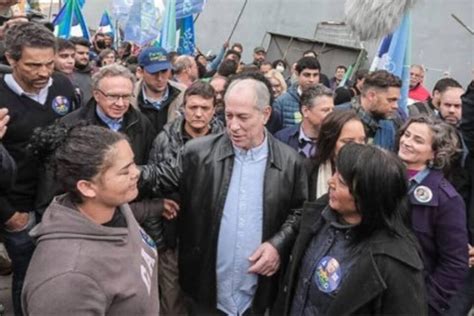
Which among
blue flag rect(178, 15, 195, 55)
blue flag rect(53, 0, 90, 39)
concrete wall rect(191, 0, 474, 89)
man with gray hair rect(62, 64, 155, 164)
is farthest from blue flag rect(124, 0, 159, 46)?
man with gray hair rect(62, 64, 155, 164)

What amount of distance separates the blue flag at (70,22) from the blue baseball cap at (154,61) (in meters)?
4.55

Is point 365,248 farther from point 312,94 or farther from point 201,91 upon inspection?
point 312,94

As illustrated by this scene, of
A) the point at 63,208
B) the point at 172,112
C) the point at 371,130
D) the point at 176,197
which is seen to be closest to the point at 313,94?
the point at 371,130

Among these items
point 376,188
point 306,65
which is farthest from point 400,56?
point 376,188

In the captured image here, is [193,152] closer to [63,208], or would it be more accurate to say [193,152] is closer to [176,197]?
[176,197]

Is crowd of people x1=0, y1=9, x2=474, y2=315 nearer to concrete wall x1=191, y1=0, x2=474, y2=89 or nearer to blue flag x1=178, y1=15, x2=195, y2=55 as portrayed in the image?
blue flag x1=178, y1=15, x2=195, y2=55

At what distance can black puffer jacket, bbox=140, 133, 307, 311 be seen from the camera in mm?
2594

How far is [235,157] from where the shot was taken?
263 centimetres

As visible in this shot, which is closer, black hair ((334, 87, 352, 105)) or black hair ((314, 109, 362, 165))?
black hair ((314, 109, 362, 165))

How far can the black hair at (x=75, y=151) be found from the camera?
176 cm

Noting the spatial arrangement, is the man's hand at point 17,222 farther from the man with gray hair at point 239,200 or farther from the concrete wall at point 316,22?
the concrete wall at point 316,22

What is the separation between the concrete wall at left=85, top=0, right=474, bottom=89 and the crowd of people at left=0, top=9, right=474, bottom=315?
6.33m

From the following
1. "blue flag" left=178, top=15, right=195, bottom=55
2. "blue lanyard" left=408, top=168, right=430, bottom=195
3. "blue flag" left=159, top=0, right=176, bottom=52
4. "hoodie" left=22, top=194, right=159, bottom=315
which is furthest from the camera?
"blue flag" left=178, top=15, right=195, bottom=55

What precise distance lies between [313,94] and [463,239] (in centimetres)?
154
